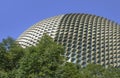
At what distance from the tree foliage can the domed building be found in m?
44.6

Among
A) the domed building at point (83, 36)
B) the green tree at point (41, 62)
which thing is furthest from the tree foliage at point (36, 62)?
the domed building at point (83, 36)

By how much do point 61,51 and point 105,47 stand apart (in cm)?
5321

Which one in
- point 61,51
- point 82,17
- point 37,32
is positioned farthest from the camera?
Answer: point 82,17

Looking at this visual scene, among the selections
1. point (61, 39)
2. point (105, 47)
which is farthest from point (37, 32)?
point (105, 47)

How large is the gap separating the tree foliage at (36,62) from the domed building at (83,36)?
1755 inches

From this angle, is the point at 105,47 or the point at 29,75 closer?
the point at 29,75

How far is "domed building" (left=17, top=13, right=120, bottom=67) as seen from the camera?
243 feet

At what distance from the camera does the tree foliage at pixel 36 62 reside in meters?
23.2

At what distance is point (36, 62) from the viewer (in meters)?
23.7

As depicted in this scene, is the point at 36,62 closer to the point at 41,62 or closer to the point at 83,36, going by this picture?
the point at 41,62

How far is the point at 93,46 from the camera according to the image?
77.6 metres

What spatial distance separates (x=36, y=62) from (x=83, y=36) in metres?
57.1

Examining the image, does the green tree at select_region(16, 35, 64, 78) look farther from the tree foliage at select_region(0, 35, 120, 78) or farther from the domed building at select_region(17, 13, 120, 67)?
the domed building at select_region(17, 13, 120, 67)

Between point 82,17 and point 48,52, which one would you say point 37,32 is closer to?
point 82,17
